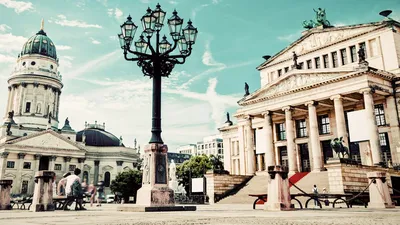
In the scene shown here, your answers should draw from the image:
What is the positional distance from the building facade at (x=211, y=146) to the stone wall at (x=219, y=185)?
340 feet

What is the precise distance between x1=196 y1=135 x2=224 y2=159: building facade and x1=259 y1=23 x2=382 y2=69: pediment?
320 ft

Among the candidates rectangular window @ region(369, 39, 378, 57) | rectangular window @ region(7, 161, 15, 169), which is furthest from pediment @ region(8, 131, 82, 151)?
rectangular window @ region(369, 39, 378, 57)

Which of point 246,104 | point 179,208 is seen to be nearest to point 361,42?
point 246,104

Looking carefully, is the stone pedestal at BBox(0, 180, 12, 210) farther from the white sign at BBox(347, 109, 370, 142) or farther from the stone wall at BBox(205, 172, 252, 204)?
the white sign at BBox(347, 109, 370, 142)

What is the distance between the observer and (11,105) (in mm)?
80938

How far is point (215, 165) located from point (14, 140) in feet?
170

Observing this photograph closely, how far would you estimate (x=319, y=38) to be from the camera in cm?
4200

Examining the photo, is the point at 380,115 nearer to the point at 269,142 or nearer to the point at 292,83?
the point at 292,83

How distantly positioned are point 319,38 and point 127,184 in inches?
1643

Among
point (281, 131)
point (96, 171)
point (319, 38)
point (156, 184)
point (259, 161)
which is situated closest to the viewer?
point (156, 184)

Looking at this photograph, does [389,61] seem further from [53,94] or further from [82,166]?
[53,94]

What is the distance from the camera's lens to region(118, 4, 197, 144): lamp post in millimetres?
12766

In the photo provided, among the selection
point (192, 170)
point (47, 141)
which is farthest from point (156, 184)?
point (47, 141)

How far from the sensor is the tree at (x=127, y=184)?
61.7 meters
